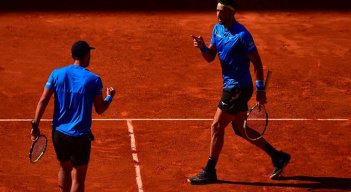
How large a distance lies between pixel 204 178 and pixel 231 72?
1386mm

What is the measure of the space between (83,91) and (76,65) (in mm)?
301

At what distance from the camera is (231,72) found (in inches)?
425

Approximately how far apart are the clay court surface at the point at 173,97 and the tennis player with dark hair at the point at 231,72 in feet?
1.72

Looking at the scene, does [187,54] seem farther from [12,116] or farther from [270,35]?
[12,116]

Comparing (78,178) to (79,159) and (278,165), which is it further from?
(278,165)

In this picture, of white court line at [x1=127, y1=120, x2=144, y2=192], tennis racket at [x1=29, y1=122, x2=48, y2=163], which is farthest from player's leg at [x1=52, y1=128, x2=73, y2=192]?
white court line at [x1=127, y1=120, x2=144, y2=192]

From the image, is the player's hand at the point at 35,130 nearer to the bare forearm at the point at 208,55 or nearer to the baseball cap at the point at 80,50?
the baseball cap at the point at 80,50

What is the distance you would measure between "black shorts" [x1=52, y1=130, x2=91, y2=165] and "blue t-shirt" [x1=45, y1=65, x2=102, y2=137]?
0.18 ft

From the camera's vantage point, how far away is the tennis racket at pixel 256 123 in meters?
10.8

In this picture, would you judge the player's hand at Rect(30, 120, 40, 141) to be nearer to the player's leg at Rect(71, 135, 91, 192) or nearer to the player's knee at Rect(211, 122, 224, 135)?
the player's leg at Rect(71, 135, 91, 192)

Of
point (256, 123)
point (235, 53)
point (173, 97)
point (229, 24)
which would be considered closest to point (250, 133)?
point (256, 123)
